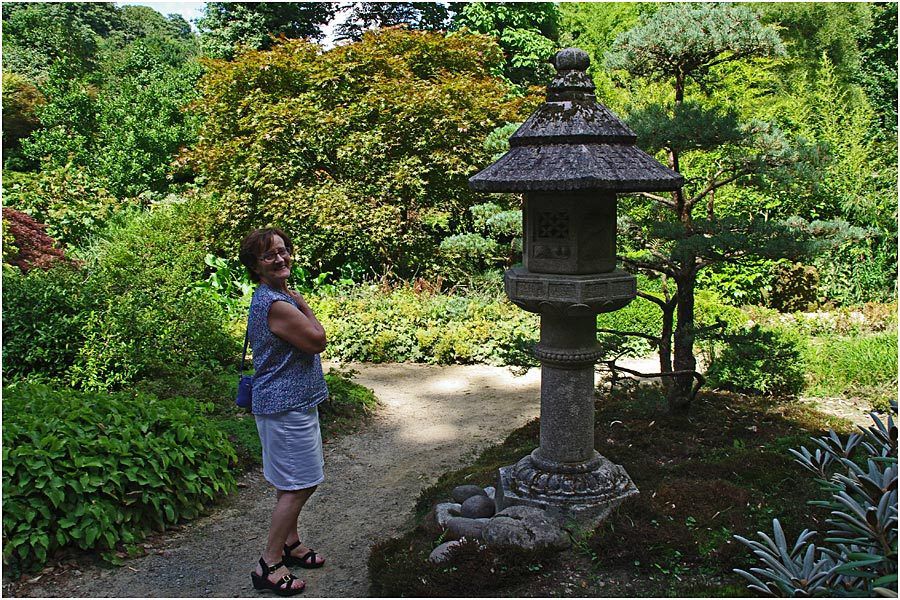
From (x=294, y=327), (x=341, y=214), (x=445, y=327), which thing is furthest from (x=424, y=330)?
(x=294, y=327)

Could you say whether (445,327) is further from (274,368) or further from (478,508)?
(274,368)

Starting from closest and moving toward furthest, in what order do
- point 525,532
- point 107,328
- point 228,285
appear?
1. point 525,532
2. point 107,328
3. point 228,285

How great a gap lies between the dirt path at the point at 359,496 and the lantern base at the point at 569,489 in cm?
81

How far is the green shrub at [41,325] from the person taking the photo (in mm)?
6609

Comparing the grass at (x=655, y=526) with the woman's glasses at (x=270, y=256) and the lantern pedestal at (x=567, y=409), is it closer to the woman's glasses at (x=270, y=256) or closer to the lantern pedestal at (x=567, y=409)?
the lantern pedestal at (x=567, y=409)

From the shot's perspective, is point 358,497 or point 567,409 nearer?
point 567,409

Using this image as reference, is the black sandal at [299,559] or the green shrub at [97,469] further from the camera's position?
the black sandal at [299,559]

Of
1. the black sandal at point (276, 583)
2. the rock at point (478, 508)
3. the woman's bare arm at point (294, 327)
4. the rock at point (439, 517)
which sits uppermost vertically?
the woman's bare arm at point (294, 327)

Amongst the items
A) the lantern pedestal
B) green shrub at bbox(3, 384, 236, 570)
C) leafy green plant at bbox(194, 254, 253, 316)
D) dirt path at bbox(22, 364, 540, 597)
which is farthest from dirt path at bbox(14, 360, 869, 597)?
leafy green plant at bbox(194, 254, 253, 316)

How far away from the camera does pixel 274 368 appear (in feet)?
12.2

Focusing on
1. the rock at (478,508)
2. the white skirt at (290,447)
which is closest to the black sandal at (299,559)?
the white skirt at (290,447)

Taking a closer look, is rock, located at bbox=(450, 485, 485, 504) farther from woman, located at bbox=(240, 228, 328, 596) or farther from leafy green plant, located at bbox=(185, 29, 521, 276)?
leafy green plant, located at bbox=(185, 29, 521, 276)

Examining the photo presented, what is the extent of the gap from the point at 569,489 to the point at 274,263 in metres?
2.12

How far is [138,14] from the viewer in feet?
118
